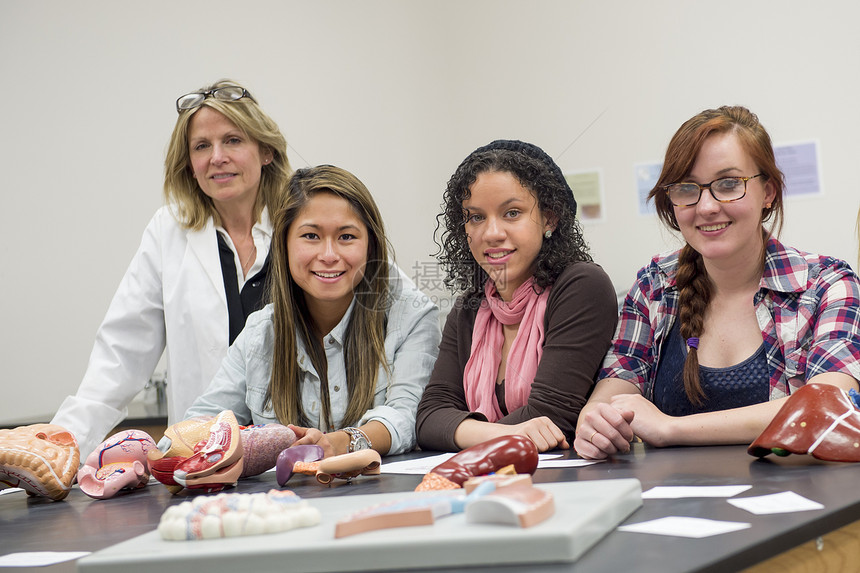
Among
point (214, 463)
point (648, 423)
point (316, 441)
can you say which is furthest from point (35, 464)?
point (648, 423)

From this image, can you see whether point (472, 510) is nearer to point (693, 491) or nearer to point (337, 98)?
point (693, 491)

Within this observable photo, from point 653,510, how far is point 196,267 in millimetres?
1636

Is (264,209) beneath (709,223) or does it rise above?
above

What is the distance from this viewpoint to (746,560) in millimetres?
719

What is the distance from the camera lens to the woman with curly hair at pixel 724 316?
1427mm

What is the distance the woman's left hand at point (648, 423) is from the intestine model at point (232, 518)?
708 mm

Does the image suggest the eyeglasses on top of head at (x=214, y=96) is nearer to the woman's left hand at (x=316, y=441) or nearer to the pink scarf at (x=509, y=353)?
the pink scarf at (x=509, y=353)

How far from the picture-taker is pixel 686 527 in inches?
31.4

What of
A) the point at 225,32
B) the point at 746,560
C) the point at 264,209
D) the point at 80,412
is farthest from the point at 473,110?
the point at 746,560

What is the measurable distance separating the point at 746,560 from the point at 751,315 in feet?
3.19

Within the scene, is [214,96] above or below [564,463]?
above

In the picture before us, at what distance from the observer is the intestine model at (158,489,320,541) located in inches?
32.1

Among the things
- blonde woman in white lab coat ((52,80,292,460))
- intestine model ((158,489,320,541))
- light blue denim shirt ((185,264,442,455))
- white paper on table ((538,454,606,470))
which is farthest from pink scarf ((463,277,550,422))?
intestine model ((158,489,320,541))

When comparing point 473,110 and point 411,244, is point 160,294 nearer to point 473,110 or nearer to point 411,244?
point 411,244
